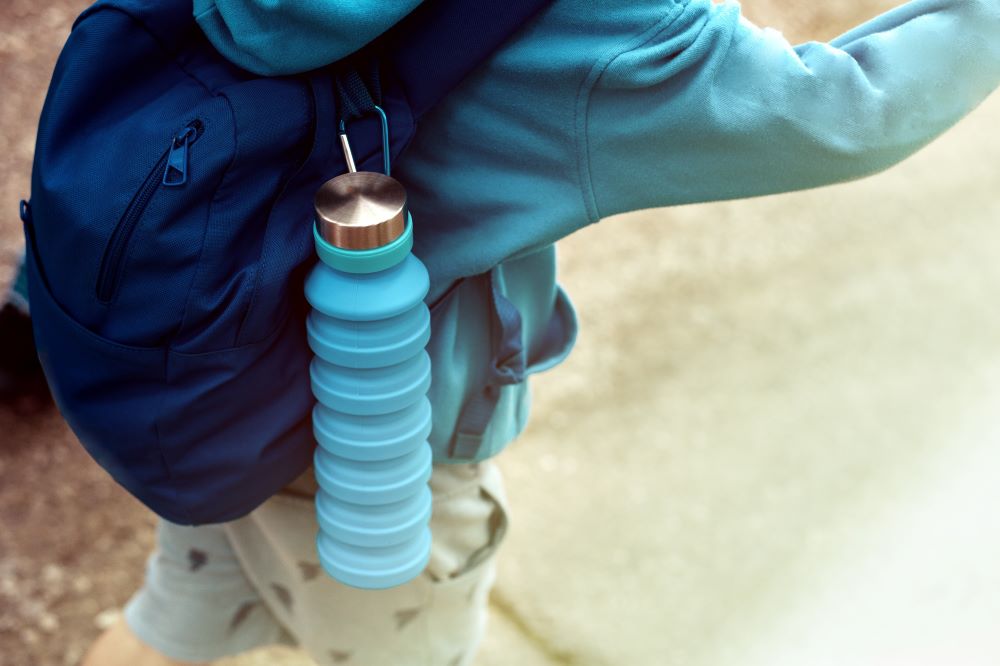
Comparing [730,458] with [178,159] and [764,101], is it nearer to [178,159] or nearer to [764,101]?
[764,101]

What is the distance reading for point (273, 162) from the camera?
3.93 feet

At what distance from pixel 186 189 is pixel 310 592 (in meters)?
0.69

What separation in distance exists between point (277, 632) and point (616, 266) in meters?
1.37

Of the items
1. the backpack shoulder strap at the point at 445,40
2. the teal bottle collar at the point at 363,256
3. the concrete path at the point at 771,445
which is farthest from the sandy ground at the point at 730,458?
the backpack shoulder strap at the point at 445,40

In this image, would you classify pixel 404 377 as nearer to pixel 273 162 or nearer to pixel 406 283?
pixel 406 283

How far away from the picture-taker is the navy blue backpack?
3.82 ft

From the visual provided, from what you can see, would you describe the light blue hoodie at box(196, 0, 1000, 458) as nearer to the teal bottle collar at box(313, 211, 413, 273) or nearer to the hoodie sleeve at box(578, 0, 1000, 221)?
the hoodie sleeve at box(578, 0, 1000, 221)

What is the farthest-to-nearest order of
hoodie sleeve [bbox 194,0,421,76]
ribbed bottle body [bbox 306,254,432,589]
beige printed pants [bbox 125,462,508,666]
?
beige printed pants [bbox 125,462,508,666], ribbed bottle body [bbox 306,254,432,589], hoodie sleeve [bbox 194,0,421,76]

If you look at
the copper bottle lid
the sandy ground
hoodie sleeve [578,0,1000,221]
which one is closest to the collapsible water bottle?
the copper bottle lid

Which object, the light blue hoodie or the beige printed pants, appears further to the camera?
the beige printed pants

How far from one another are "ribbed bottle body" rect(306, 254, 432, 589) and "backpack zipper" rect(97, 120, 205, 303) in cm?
17

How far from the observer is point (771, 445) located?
2.58 m

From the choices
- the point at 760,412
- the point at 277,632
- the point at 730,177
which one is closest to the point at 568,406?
the point at 760,412

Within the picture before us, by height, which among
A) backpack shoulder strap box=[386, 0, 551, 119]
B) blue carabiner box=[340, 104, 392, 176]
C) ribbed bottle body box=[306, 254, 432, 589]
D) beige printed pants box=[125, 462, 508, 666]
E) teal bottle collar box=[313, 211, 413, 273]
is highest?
backpack shoulder strap box=[386, 0, 551, 119]
